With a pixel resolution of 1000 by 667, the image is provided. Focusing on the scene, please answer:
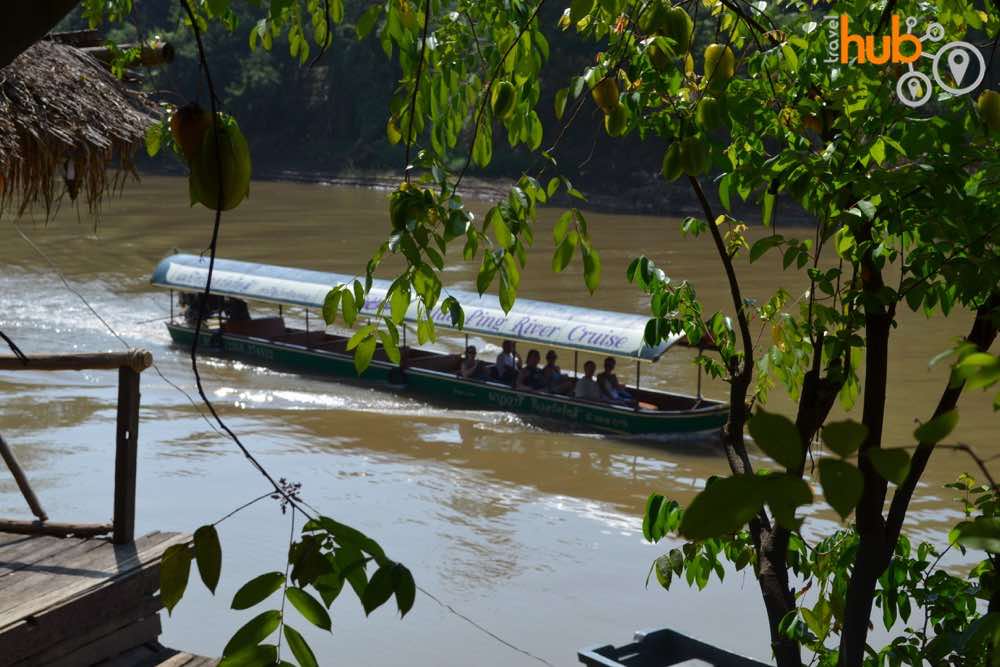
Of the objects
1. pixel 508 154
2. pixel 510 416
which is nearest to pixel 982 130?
pixel 510 416

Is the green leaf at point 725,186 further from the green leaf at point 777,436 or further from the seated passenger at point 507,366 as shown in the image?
the seated passenger at point 507,366

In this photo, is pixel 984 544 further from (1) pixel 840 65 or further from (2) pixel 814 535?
(2) pixel 814 535

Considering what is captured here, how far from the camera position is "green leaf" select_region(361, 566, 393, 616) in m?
1.37

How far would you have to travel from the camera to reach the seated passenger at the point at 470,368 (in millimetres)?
17703

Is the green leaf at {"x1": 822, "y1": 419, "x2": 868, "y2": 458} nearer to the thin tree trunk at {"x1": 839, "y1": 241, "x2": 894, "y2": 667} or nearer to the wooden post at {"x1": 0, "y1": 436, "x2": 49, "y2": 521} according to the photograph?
the thin tree trunk at {"x1": 839, "y1": 241, "x2": 894, "y2": 667}

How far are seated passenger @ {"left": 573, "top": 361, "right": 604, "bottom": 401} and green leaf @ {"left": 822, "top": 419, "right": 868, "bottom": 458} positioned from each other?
15563 millimetres

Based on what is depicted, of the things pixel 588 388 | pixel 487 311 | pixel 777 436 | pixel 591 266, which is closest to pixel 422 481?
pixel 588 388

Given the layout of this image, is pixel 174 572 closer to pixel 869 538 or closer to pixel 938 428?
pixel 938 428

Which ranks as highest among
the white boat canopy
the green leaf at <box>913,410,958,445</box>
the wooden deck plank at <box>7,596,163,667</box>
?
the green leaf at <box>913,410,958,445</box>

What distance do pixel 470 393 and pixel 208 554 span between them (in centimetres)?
1617

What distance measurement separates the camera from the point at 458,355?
18891mm

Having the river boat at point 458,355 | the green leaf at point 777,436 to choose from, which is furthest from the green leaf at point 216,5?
the river boat at point 458,355

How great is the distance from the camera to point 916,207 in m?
3.01

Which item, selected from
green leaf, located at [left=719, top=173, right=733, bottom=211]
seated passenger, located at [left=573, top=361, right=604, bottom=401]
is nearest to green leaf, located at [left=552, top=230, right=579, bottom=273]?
green leaf, located at [left=719, top=173, right=733, bottom=211]
